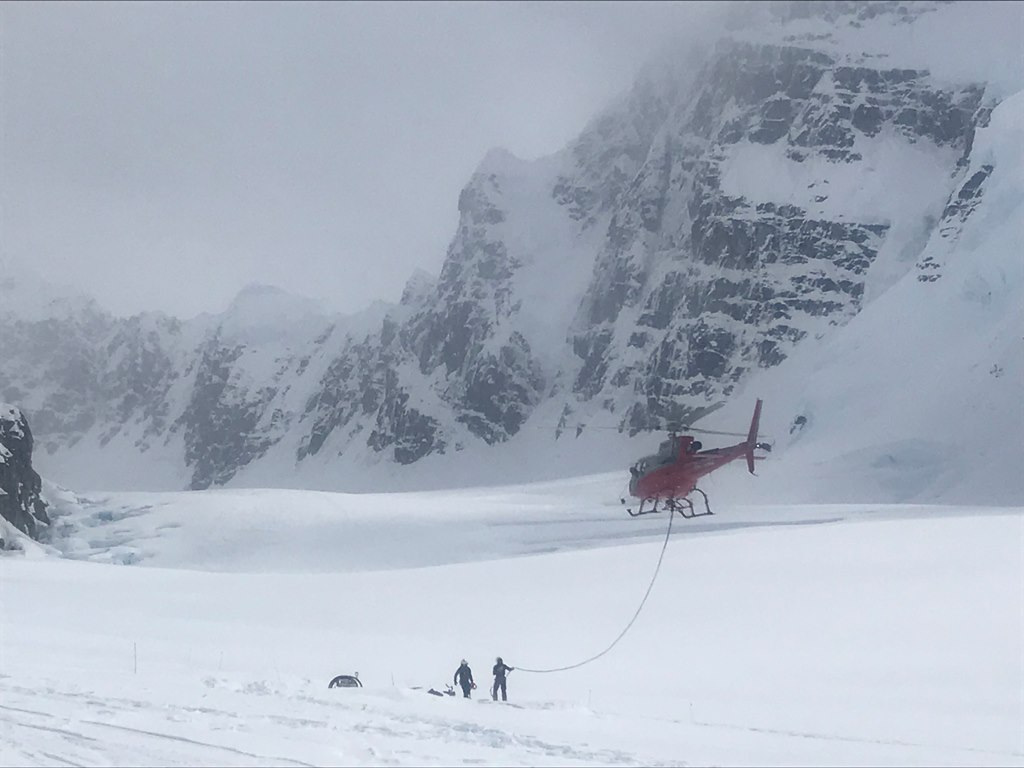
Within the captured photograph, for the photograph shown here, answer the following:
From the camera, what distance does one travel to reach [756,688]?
22875mm

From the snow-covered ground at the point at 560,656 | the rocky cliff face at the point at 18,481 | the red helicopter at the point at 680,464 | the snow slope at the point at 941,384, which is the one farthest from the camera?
the snow slope at the point at 941,384

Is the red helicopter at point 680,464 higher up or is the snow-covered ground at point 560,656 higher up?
the red helicopter at point 680,464

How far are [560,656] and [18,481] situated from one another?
49631 mm

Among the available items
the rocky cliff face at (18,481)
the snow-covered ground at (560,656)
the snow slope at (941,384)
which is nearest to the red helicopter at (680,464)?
the snow-covered ground at (560,656)

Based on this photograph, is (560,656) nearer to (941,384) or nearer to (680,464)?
(680,464)

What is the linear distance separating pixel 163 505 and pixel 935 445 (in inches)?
2374

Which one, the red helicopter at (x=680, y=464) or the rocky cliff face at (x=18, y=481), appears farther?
the rocky cliff face at (x=18, y=481)

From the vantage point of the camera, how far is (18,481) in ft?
213

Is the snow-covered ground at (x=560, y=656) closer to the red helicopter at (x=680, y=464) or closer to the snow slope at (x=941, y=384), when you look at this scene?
the red helicopter at (x=680, y=464)

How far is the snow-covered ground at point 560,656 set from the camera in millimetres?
13805

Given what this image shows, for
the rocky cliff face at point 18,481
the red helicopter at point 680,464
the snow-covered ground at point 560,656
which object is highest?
the rocky cliff face at point 18,481

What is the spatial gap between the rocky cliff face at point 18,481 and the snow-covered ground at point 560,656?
8.21m

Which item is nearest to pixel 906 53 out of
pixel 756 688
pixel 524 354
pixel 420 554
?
pixel 524 354

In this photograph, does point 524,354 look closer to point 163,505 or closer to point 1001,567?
point 163,505
